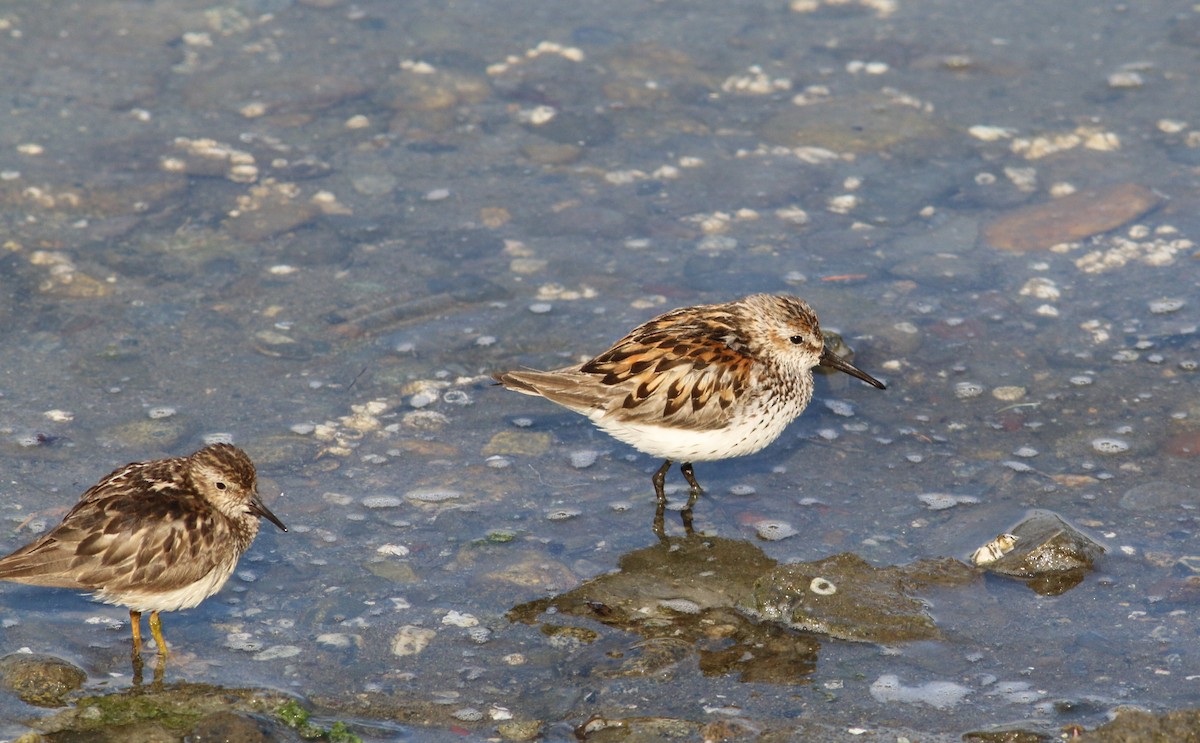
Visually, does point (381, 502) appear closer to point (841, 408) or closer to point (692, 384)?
point (692, 384)

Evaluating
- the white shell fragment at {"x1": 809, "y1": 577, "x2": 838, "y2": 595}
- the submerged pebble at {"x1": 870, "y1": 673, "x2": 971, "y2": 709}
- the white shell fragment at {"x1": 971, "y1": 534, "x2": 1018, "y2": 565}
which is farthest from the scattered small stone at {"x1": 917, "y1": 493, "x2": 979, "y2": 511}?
the submerged pebble at {"x1": 870, "y1": 673, "x2": 971, "y2": 709}

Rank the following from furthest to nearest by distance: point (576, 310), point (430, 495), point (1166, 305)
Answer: point (576, 310), point (1166, 305), point (430, 495)

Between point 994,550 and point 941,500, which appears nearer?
point 994,550

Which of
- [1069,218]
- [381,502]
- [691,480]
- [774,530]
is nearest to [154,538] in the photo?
[381,502]

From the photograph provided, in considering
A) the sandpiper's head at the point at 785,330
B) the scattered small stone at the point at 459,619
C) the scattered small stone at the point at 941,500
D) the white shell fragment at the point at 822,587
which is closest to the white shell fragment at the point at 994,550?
the scattered small stone at the point at 941,500

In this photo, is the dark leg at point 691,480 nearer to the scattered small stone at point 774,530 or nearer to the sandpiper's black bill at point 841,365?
the scattered small stone at point 774,530

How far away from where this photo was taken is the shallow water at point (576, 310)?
6.73m

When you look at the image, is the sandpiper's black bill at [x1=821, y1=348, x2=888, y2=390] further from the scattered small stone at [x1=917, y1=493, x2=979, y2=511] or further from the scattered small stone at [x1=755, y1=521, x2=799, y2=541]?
the scattered small stone at [x1=755, y1=521, x2=799, y2=541]

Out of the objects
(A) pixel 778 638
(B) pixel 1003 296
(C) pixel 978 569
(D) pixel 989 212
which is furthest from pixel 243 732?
(D) pixel 989 212

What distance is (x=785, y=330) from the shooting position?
8312mm

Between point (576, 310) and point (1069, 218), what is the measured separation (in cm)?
446

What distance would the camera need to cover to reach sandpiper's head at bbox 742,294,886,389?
27.2 ft

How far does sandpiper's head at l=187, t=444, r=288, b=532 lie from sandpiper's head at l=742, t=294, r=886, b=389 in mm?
3243

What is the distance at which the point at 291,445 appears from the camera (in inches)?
342
